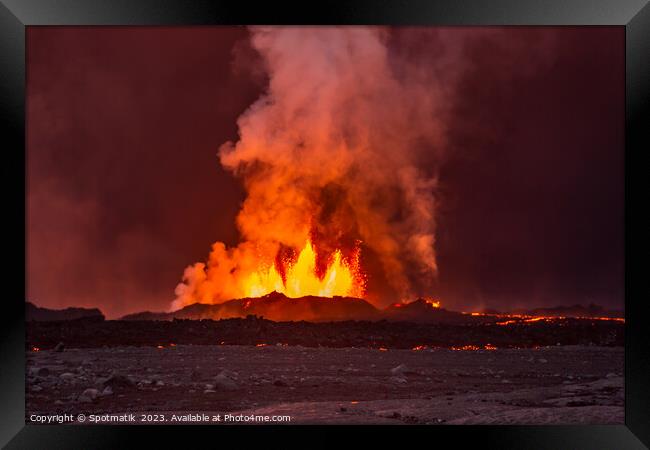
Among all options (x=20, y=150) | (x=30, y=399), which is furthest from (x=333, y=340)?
(x=20, y=150)

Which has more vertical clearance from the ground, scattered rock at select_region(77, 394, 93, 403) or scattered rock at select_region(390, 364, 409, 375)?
scattered rock at select_region(390, 364, 409, 375)

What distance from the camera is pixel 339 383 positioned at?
383 inches

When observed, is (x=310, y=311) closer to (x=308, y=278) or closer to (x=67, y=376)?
(x=308, y=278)

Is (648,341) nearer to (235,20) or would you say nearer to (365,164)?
(365,164)

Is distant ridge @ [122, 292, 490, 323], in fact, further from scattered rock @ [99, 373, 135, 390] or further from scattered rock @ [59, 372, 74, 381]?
scattered rock @ [59, 372, 74, 381]

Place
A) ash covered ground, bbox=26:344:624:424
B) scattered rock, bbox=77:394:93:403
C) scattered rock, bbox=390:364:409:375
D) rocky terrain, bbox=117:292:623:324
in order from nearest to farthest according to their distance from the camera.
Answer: ash covered ground, bbox=26:344:624:424 → scattered rock, bbox=77:394:93:403 → scattered rock, bbox=390:364:409:375 → rocky terrain, bbox=117:292:623:324

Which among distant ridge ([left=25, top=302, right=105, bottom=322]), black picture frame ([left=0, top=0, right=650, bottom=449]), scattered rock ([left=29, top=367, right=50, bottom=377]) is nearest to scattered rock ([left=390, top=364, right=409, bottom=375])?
black picture frame ([left=0, top=0, right=650, bottom=449])

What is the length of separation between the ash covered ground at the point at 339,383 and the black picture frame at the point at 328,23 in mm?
322

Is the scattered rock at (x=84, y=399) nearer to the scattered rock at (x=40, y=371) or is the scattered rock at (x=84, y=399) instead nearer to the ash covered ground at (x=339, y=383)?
the ash covered ground at (x=339, y=383)

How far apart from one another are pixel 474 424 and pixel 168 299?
4.05 metres

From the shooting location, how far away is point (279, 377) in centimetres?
978

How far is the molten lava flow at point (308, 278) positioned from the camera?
33.7 ft

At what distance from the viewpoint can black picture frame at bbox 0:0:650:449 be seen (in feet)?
28.1

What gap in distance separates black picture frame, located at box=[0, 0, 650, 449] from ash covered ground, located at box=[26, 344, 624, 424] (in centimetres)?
32
